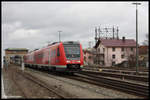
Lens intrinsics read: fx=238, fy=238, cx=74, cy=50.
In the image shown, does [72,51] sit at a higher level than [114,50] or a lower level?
lower

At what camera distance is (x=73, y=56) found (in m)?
20.0

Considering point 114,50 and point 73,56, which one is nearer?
point 73,56

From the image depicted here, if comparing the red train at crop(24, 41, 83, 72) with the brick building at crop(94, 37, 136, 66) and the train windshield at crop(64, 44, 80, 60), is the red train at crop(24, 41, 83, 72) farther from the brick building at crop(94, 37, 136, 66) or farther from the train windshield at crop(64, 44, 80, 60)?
the brick building at crop(94, 37, 136, 66)

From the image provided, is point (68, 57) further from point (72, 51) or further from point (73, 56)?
point (72, 51)

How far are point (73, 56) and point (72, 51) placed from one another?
48 cm

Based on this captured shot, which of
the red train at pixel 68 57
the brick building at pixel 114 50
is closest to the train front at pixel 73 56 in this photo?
the red train at pixel 68 57

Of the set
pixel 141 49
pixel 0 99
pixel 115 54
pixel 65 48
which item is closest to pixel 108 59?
pixel 115 54

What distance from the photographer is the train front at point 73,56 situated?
1972cm

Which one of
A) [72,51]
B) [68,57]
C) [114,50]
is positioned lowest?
[68,57]

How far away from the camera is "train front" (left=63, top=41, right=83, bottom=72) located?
19.7m

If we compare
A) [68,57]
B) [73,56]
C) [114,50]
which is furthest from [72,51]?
[114,50]

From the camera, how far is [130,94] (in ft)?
35.1

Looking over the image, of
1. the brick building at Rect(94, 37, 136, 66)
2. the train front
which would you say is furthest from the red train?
the brick building at Rect(94, 37, 136, 66)

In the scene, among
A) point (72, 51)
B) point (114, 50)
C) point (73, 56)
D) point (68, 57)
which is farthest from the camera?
point (114, 50)
